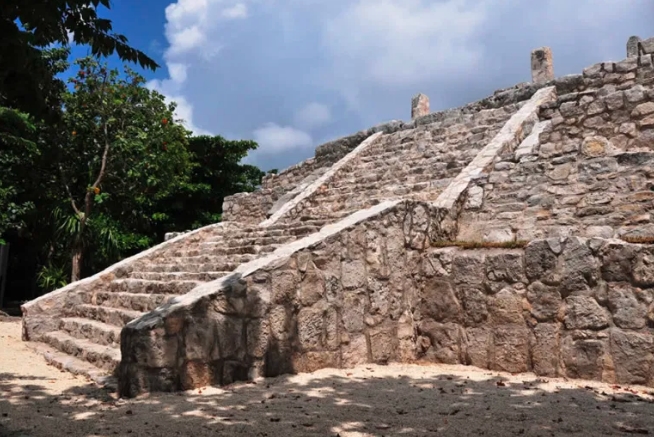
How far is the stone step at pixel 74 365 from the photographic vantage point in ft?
15.7

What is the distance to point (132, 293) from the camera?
7.02m

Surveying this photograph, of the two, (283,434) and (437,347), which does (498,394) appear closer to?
(437,347)

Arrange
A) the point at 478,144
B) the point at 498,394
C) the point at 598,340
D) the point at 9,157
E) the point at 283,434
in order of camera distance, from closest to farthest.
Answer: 1. the point at 283,434
2. the point at 498,394
3. the point at 598,340
4. the point at 478,144
5. the point at 9,157

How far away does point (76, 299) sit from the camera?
25.5 feet

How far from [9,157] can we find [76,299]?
5.89 meters

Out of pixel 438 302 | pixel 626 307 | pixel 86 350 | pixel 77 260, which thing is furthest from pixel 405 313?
pixel 77 260

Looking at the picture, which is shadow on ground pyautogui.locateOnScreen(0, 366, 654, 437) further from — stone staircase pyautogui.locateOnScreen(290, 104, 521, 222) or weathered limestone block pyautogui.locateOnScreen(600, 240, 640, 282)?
stone staircase pyautogui.locateOnScreen(290, 104, 521, 222)

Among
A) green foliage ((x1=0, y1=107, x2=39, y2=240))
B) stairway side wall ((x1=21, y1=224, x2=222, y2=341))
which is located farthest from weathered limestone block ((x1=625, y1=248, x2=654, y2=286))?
green foliage ((x1=0, y1=107, x2=39, y2=240))

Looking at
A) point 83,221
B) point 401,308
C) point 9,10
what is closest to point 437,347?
point 401,308

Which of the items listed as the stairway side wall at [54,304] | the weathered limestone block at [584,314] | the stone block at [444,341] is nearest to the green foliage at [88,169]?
the stairway side wall at [54,304]

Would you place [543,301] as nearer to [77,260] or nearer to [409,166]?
[409,166]

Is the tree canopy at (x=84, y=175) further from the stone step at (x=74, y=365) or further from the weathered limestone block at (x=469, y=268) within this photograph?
the weathered limestone block at (x=469, y=268)

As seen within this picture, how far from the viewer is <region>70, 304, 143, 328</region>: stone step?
6.19 m

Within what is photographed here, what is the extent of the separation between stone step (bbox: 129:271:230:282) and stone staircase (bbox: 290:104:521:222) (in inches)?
84.5
